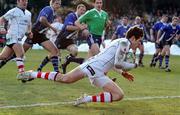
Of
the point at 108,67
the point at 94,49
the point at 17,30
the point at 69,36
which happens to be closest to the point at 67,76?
the point at 108,67

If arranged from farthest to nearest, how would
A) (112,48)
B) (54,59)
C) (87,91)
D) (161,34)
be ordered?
(161,34)
(54,59)
(87,91)
(112,48)

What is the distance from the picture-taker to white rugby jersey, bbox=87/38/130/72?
9172mm

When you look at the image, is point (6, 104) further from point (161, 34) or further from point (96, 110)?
point (161, 34)

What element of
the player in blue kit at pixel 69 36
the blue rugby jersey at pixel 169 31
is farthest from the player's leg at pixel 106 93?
the blue rugby jersey at pixel 169 31

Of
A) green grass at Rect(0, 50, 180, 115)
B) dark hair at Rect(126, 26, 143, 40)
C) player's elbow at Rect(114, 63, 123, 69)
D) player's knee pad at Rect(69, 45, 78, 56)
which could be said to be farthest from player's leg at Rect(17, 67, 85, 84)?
player's knee pad at Rect(69, 45, 78, 56)

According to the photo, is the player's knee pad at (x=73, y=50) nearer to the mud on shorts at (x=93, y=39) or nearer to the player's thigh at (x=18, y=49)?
the mud on shorts at (x=93, y=39)

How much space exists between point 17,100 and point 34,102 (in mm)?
398

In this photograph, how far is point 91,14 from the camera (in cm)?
1461

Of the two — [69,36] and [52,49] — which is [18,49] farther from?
[69,36]

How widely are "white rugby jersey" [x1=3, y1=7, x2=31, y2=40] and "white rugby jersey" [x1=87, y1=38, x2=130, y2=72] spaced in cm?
399

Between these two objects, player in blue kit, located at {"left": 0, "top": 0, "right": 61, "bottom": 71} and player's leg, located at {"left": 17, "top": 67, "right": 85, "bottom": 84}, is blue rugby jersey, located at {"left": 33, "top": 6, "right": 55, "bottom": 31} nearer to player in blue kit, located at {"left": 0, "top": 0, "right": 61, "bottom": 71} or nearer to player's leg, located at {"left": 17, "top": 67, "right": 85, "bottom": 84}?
player in blue kit, located at {"left": 0, "top": 0, "right": 61, "bottom": 71}

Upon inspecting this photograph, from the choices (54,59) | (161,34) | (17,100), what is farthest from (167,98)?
(161,34)

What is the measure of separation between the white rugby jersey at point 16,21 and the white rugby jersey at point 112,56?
13.1ft

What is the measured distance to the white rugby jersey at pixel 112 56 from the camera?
30.1 feet
